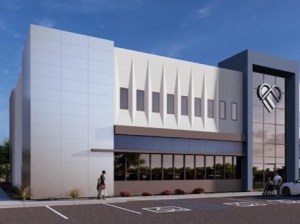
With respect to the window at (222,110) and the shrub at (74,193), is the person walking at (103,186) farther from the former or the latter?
the window at (222,110)

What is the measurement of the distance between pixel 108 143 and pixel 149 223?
11.7m

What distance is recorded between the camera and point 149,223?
549 inches

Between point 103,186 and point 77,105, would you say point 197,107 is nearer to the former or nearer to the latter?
point 77,105

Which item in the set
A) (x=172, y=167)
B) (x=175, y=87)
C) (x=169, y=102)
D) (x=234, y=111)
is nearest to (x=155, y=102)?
(x=169, y=102)

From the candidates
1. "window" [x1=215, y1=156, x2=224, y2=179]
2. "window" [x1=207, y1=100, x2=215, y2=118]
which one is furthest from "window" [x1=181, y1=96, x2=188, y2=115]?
"window" [x1=215, y1=156, x2=224, y2=179]

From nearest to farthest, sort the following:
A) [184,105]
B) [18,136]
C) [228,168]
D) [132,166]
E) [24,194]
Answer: [24,194] < [132,166] < [184,105] < [228,168] < [18,136]

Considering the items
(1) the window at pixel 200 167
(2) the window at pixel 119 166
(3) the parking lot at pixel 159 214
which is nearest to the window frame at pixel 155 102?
(2) the window at pixel 119 166

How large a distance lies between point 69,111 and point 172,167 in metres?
8.79

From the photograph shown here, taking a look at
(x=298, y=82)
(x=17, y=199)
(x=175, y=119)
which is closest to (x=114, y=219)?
(x=17, y=199)

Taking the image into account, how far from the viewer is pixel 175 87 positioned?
1136 inches

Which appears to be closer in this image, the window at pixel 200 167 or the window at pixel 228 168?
the window at pixel 200 167

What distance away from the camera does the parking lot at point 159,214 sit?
14.7m

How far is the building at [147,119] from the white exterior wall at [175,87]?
0.24 feet

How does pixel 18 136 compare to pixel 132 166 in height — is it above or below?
above
